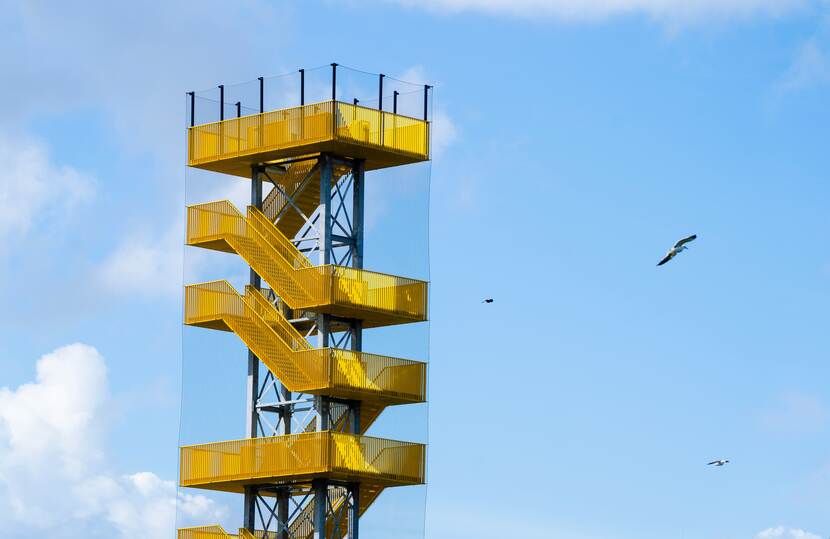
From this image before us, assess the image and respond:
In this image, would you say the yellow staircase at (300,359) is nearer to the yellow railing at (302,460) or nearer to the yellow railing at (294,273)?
the yellow railing at (294,273)

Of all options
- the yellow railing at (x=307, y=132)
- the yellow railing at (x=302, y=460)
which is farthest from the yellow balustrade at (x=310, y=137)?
the yellow railing at (x=302, y=460)

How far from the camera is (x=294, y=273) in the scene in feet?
445

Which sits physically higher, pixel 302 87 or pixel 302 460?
pixel 302 87

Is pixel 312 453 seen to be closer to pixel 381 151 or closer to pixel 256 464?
pixel 256 464

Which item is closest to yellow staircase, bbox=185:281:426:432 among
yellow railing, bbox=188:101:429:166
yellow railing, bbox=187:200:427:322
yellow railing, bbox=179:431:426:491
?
yellow railing, bbox=187:200:427:322

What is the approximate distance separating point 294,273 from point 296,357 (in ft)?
9.99

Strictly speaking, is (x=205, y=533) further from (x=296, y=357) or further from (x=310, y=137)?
(x=310, y=137)

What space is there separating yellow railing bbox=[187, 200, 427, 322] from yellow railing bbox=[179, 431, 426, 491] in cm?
478

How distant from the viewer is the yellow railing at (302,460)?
134m

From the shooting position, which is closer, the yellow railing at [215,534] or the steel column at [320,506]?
the steel column at [320,506]

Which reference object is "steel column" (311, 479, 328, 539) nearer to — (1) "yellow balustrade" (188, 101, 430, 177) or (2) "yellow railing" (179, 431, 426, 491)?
(2) "yellow railing" (179, 431, 426, 491)

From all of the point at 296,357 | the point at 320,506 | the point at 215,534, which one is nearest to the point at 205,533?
the point at 215,534

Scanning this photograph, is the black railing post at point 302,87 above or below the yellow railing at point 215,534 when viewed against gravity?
above

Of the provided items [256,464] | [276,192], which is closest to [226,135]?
[276,192]
